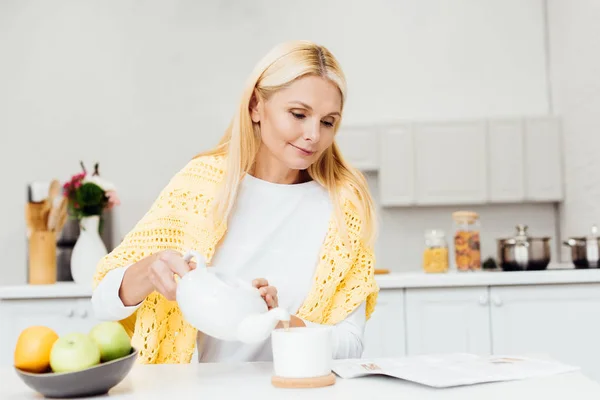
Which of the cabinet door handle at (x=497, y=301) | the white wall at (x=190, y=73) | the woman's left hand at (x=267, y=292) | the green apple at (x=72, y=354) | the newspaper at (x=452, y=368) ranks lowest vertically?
the cabinet door handle at (x=497, y=301)

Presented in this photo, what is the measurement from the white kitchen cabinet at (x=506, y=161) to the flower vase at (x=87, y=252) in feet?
6.31

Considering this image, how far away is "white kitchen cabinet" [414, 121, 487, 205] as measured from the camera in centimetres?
367

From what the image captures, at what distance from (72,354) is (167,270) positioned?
0.87ft

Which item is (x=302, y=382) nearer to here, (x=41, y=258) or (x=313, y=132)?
(x=313, y=132)

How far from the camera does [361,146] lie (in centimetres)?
373

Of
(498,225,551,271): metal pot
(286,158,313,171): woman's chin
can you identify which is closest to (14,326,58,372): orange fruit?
(286,158,313,171): woman's chin

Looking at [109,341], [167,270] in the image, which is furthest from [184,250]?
[109,341]

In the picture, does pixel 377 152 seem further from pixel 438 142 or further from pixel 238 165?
pixel 238 165

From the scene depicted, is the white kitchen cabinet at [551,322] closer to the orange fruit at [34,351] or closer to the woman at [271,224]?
the woman at [271,224]

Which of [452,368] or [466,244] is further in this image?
[466,244]

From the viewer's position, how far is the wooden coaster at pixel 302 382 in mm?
1085

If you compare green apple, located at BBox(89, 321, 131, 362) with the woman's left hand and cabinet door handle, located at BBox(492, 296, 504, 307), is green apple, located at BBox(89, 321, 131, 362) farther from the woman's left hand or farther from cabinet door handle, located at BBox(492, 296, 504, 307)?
cabinet door handle, located at BBox(492, 296, 504, 307)

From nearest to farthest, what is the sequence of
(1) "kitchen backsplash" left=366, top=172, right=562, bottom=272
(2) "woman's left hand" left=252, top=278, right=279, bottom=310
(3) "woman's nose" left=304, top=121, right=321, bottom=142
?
(2) "woman's left hand" left=252, top=278, right=279, bottom=310 → (3) "woman's nose" left=304, top=121, right=321, bottom=142 → (1) "kitchen backsplash" left=366, top=172, right=562, bottom=272

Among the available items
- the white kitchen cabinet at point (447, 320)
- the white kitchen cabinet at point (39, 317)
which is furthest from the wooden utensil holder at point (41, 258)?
the white kitchen cabinet at point (447, 320)
